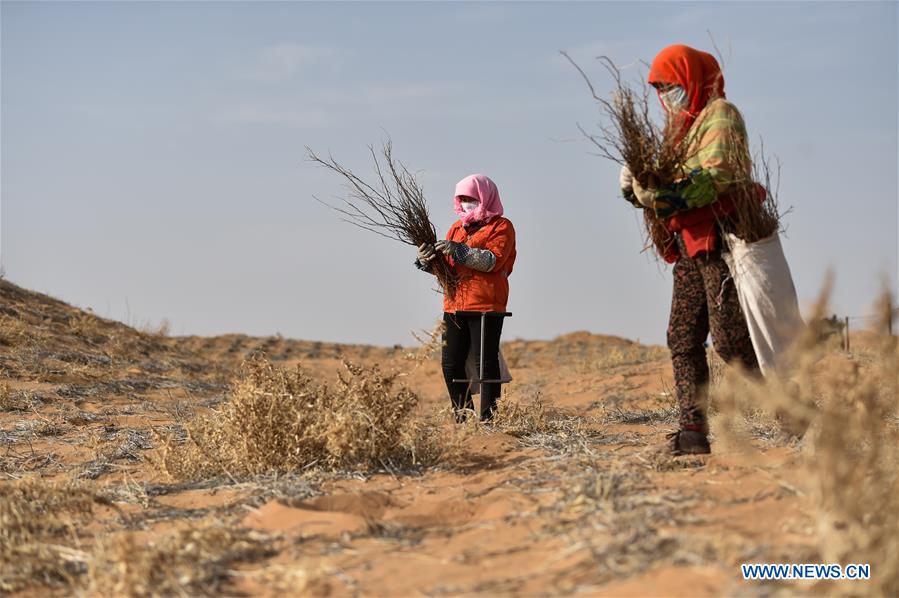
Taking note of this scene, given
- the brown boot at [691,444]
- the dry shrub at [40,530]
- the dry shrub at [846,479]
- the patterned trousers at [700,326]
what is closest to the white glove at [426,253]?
the patterned trousers at [700,326]

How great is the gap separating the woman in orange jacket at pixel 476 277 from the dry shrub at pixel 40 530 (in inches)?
99.8

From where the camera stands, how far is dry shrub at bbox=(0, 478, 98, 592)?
11.7 ft

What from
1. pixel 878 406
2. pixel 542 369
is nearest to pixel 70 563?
pixel 878 406

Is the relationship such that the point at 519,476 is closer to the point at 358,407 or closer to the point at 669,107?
the point at 358,407

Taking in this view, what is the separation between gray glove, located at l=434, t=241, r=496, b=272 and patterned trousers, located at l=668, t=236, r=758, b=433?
1655 mm

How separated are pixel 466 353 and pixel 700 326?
Result: 6.95 feet

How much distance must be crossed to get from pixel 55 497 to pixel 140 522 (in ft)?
1.74

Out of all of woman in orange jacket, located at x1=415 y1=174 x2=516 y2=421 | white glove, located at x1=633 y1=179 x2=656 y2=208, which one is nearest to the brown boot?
white glove, located at x1=633 y1=179 x2=656 y2=208

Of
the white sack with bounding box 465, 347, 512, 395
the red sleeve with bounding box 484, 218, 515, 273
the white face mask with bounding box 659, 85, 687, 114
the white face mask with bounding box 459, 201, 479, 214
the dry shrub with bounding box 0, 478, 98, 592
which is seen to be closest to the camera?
the dry shrub with bounding box 0, 478, 98, 592

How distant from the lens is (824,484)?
2.86m

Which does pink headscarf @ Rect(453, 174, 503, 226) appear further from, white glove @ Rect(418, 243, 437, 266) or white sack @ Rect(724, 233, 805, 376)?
white sack @ Rect(724, 233, 805, 376)

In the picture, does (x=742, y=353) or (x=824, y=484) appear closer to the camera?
(x=824, y=484)

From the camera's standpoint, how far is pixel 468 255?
6172 mm

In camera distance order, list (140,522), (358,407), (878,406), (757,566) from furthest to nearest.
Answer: (358,407)
(140,522)
(878,406)
(757,566)
